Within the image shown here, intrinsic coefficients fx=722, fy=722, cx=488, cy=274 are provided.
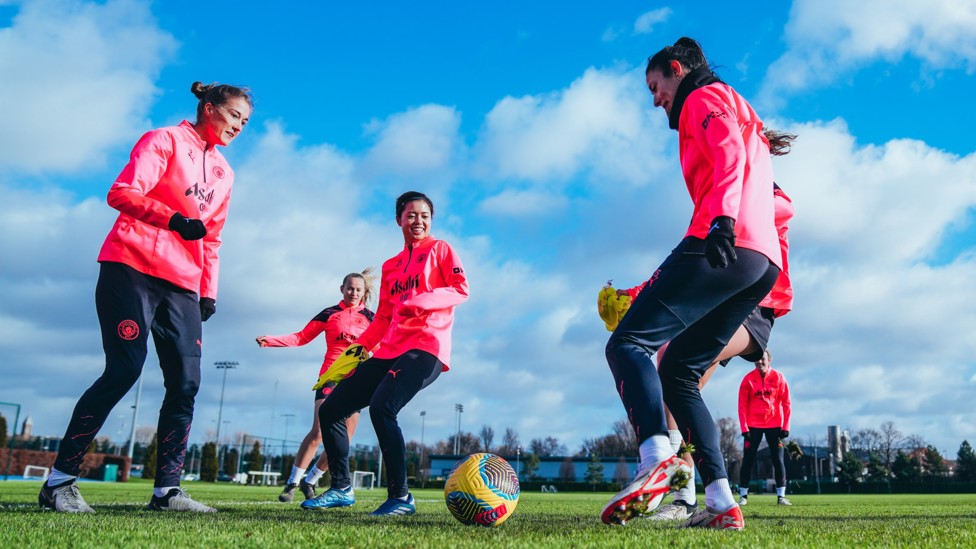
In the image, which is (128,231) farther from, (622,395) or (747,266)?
(747,266)

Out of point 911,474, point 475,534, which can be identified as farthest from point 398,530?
point 911,474

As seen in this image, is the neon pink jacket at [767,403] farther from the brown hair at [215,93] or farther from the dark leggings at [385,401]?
the brown hair at [215,93]

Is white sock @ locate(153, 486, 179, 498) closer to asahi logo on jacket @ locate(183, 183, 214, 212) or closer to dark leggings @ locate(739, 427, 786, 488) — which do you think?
asahi logo on jacket @ locate(183, 183, 214, 212)

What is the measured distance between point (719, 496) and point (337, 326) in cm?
670

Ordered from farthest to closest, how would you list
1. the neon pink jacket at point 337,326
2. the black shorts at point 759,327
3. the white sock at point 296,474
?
the neon pink jacket at point 337,326 < the white sock at point 296,474 < the black shorts at point 759,327

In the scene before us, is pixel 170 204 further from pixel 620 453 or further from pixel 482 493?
pixel 620 453

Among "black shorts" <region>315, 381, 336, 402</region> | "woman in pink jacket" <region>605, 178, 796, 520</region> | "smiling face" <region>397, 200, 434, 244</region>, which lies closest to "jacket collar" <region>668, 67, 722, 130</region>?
"woman in pink jacket" <region>605, 178, 796, 520</region>

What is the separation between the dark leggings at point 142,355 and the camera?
187 inches

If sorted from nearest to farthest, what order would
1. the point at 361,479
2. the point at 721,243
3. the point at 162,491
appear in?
1. the point at 721,243
2. the point at 162,491
3. the point at 361,479

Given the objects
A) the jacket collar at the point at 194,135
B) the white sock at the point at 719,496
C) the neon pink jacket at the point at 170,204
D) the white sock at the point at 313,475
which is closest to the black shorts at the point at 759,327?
the white sock at the point at 719,496

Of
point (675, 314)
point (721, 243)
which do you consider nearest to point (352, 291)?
point (675, 314)

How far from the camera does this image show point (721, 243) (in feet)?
11.3

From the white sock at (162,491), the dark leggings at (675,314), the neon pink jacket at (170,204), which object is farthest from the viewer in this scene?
the white sock at (162,491)

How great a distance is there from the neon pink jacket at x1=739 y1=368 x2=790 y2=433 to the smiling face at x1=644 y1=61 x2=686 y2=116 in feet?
31.8
